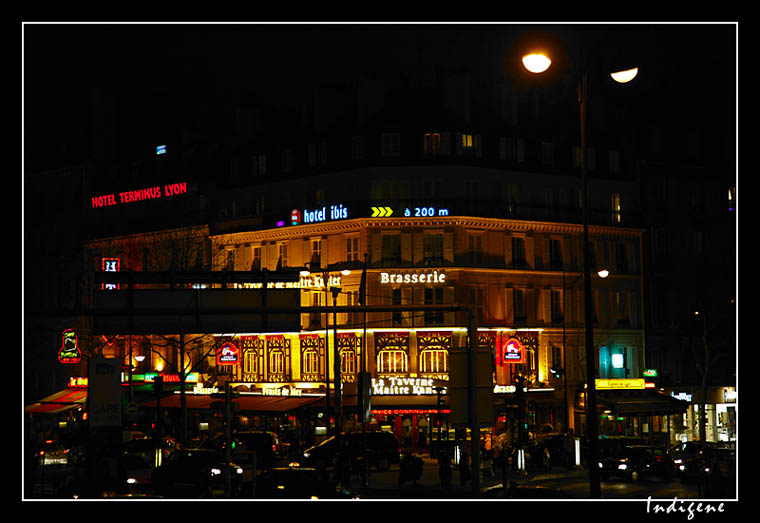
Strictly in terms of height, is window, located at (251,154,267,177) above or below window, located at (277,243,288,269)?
above

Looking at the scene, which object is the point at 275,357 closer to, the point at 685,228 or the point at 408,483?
the point at 685,228

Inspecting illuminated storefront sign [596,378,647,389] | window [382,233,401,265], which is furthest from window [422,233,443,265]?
illuminated storefront sign [596,378,647,389]

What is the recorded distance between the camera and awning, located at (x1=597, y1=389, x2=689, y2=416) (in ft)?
258

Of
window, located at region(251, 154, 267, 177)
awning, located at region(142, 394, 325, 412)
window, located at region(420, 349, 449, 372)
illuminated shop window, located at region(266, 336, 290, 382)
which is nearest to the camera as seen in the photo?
awning, located at region(142, 394, 325, 412)

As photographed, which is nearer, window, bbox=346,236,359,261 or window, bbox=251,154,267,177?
window, bbox=346,236,359,261

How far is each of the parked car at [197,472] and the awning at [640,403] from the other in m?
35.8

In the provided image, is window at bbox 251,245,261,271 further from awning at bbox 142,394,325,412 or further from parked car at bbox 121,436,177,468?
parked car at bbox 121,436,177,468

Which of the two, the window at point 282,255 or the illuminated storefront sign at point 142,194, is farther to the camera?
the illuminated storefront sign at point 142,194

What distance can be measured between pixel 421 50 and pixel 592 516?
6497 cm

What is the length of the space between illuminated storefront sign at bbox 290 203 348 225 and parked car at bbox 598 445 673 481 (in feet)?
102

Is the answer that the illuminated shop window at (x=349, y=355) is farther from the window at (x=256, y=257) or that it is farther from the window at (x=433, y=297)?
the window at (x=256, y=257)

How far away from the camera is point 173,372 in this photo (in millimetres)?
91812

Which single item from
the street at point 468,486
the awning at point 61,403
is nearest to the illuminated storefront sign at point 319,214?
the awning at point 61,403

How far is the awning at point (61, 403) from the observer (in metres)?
79.9
